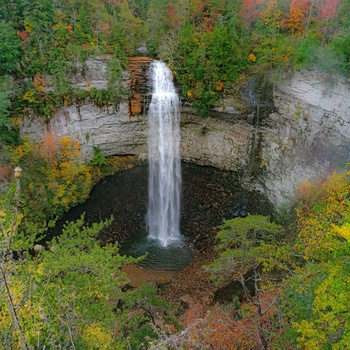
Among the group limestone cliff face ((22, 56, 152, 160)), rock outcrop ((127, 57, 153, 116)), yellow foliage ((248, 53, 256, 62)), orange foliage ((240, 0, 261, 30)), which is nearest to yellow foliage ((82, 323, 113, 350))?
limestone cliff face ((22, 56, 152, 160))

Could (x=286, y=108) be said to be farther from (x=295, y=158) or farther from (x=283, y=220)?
(x=283, y=220)

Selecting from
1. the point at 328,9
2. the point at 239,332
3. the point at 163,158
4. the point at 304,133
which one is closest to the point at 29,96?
the point at 163,158

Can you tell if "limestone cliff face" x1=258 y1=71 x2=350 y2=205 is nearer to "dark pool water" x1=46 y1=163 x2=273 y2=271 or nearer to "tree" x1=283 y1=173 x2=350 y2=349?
"dark pool water" x1=46 y1=163 x2=273 y2=271

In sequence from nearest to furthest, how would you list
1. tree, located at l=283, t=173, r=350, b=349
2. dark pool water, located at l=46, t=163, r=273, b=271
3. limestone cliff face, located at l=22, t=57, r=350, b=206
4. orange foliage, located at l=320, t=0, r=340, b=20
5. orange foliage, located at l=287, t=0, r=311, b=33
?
tree, located at l=283, t=173, r=350, b=349 → limestone cliff face, located at l=22, t=57, r=350, b=206 → orange foliage, located at l=320, t=0, r=340, b=20 → dark pool water, located at l=46, t=163, r=273, b=271 → orange foliage, located at l=287, t=0, r=311, b=33

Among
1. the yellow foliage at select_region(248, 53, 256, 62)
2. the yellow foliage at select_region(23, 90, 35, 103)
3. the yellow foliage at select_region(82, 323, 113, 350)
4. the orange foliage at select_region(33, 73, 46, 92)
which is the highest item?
the yellow foliage at select_region(248, 53, 256, 62)

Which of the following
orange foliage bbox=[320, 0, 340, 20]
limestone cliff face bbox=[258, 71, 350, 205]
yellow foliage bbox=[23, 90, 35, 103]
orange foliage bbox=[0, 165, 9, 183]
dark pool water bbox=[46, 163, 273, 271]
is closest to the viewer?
limestone cliff face bbox=[258, 71, 350, 205]

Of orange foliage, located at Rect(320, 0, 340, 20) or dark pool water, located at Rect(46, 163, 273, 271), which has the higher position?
orange foliage, located at Rect(320, 0, 340, 20)

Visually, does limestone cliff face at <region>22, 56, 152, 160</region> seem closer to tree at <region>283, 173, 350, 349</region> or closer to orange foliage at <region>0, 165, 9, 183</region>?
orange foliage at <region>0, 165, 9, 183</region>

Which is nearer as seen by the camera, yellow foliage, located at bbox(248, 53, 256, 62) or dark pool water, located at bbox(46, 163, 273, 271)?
dark pool water, located at bbox(46, 163, 273, 271)
